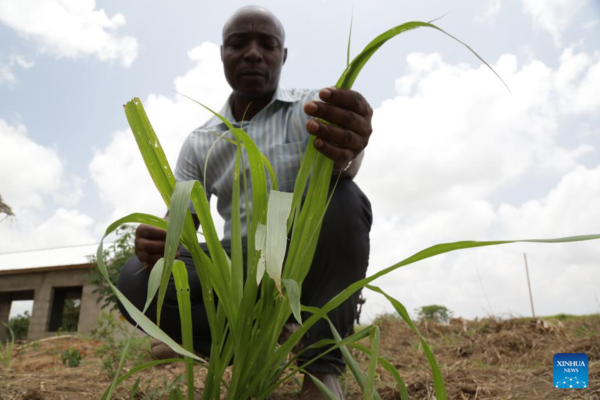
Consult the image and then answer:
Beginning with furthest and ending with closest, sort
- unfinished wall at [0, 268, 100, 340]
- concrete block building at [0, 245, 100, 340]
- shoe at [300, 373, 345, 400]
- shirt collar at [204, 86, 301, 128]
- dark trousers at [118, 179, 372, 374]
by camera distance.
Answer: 1. unfinished wall at [0, 268, 100, 340]
2. concrete block building at [0, 245, 100, 340]
3. shirt collar at [204, 86, 301, 128]
4. dark trousers at [118, 179, 372, 374]
5. shoe at [300, 373, 345, 400]

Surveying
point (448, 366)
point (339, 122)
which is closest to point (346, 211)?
point (339, 122)

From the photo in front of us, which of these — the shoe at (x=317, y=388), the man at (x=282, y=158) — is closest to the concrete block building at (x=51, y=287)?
the man at (x=282, y=158)

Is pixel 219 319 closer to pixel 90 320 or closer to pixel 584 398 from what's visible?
pixel 584 398

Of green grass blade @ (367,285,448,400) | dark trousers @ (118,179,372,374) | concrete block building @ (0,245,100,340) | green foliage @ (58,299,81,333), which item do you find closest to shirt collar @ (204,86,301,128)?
dark trousers @ (118,179,372,374)

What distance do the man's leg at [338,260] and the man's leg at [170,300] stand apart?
1.31 ft

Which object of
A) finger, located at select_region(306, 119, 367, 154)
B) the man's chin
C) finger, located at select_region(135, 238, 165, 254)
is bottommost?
finger, located at select_region(135, 238, 165, 254)

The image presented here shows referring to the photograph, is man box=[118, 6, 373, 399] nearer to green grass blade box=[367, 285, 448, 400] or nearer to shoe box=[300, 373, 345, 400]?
shoe box=[300, 373, 345, 400]

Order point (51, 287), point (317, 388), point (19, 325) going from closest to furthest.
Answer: point (317, 388) < point (51, 287) < point (19, 325)

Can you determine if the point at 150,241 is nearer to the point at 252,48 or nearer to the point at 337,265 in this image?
the point at 337,265

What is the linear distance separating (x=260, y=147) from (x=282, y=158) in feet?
0.52

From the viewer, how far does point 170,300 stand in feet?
4.76

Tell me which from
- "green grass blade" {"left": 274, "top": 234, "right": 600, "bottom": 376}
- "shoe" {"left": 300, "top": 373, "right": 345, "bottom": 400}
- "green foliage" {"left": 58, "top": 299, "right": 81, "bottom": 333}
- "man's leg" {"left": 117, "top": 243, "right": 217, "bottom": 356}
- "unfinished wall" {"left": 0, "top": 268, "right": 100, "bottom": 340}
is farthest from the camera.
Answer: "green foliage" {"left": 58, "top": 299, "right": 81, "bottom": 333}

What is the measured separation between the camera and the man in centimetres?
84

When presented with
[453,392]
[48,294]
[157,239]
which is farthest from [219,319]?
[48,294]
